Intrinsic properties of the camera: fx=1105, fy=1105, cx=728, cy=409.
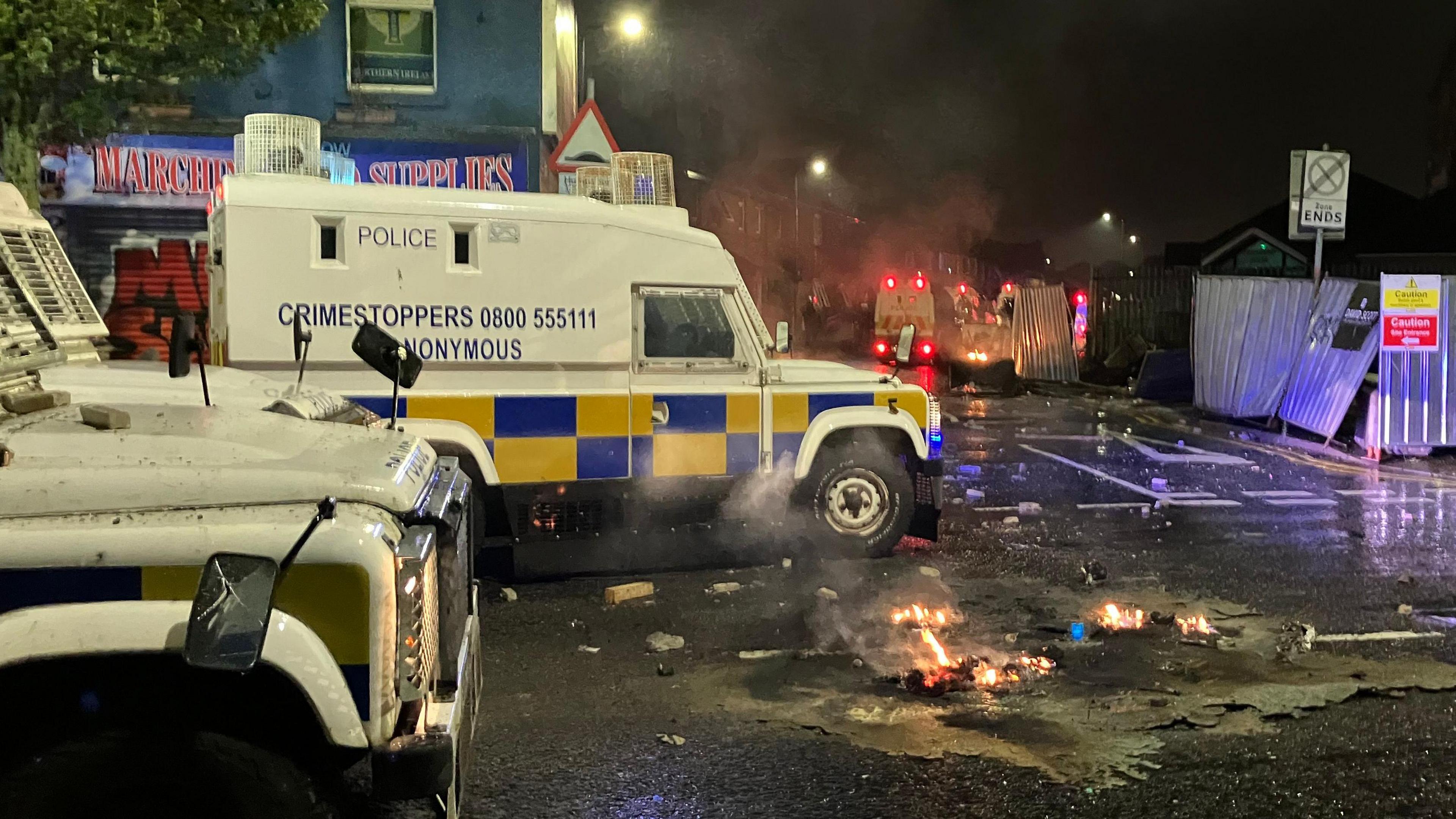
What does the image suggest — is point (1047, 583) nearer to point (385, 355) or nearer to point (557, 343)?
point (557, 343)

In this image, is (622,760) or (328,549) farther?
(622,760)

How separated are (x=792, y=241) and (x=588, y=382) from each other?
34774 mm

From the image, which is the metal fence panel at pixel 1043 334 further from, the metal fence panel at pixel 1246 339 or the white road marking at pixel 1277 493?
the white road marking at pixel 1277 493

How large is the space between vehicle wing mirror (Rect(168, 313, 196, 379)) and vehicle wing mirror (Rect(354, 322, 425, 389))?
650 mm

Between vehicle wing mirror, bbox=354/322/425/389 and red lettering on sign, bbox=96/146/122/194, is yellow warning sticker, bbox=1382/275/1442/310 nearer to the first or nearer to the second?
vehicle wing mirror, bbox=354/322/425/389

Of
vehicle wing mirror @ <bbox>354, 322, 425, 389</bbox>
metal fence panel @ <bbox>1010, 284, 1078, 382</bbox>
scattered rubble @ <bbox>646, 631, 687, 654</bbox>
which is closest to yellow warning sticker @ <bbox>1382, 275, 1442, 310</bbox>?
metal fence panel @ <bbox>1010, 284, 1078, 382</bbox>

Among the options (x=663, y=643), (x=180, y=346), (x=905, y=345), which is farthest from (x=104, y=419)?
(x=905, y=345)

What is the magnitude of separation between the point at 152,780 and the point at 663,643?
3.36 m

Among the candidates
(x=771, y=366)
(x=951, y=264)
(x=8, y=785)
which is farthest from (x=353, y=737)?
(x=951, y=264)

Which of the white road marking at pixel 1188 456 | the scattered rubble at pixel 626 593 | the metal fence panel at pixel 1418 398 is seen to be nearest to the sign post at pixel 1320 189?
the metal fence panel at pixel 1418 398

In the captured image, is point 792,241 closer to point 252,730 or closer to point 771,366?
point 771,366

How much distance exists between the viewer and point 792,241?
40.7 metres

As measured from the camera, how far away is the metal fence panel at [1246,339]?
13.9 metres

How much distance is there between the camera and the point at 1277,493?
32.8 feet
